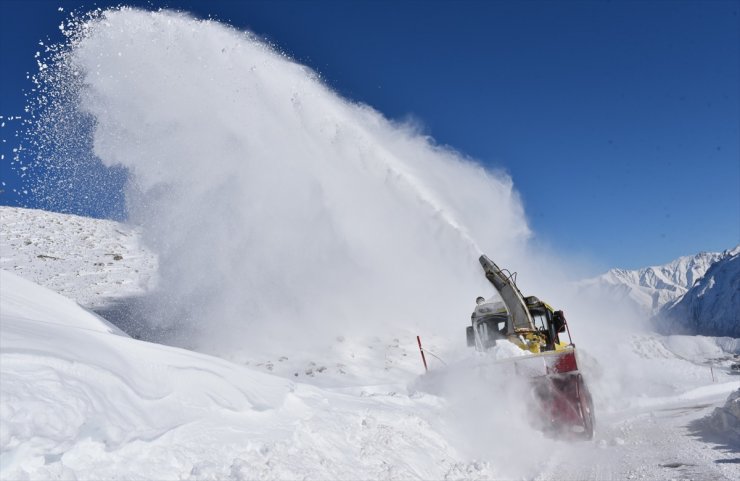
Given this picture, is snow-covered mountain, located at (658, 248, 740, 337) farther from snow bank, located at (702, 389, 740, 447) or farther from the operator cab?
the operator cab

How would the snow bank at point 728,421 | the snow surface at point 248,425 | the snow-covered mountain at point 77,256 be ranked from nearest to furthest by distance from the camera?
the snow surface at point 248,425, the snow bank at point 728,421, the snow-covered mountain at point 77,256

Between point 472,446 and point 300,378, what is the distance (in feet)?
25.2

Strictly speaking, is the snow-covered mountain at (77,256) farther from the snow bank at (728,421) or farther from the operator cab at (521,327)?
the snow bank at (728,421)

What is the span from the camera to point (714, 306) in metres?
133

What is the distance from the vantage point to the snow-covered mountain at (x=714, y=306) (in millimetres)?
121562

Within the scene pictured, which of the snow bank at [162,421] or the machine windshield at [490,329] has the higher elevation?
the machine windshield at [490,329]

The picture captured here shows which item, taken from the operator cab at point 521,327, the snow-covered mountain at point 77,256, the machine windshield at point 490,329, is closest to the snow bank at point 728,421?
the operator cab at point 521,327

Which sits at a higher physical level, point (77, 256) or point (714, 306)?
point (714, 306)

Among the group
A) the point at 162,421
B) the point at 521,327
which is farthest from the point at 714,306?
the point at 162,421

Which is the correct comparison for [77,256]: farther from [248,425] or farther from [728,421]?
[728,421]

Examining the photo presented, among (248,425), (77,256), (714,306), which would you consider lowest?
(248,425)

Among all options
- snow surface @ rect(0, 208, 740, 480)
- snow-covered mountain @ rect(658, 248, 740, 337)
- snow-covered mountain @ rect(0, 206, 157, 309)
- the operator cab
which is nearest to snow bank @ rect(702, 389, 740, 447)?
snow surface @ rect(0, 208, 740, 480)

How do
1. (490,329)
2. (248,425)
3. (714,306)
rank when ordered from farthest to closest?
(714,306) < (490,329) < (248,425)

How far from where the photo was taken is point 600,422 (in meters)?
11.9
